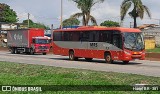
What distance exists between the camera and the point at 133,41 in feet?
91.7

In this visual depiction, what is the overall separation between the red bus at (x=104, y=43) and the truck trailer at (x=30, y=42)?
12.9 m

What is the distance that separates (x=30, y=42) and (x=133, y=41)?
69.7 feet

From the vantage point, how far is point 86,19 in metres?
50.8

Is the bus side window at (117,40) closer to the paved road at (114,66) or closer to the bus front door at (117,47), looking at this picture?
the bus front door at (117,47)

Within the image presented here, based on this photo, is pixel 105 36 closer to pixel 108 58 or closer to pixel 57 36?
pixel 108 58

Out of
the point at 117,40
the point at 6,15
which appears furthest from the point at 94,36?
the point at 6,15

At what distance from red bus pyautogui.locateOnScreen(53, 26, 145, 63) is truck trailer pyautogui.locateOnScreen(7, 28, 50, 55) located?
12866 millimetres

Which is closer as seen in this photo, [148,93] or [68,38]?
[148,93]

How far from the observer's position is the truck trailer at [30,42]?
4634 centimetres

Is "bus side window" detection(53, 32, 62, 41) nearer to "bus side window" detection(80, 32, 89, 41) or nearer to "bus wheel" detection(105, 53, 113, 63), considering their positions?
"bus side window" detection(80, 32, 89, 41)

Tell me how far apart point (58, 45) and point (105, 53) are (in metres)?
6.44

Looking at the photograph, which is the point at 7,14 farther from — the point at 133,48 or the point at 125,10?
the point at 133,48

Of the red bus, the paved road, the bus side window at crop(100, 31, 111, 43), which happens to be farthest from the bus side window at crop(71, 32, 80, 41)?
the bus side window at crop(100, 31, 111, 43)

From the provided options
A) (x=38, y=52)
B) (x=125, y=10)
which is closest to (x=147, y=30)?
(x=125, y=10)
